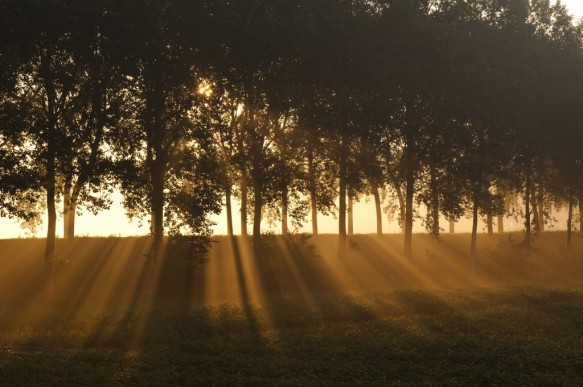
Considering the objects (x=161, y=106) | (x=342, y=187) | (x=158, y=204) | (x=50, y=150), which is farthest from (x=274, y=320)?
A: (x=342, y=187)

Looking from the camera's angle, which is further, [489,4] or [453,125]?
[489,4]

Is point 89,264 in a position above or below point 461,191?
below

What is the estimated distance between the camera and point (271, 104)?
45969mm

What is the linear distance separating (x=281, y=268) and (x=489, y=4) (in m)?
27.8

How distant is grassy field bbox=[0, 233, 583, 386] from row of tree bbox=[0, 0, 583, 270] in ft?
9.79

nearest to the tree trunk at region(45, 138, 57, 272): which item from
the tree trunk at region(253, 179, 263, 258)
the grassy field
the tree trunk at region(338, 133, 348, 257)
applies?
the grassy field

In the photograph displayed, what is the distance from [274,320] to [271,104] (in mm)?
18742

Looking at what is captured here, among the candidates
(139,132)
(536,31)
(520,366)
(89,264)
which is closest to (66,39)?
(139,132)

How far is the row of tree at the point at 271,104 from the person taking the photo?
122 ft

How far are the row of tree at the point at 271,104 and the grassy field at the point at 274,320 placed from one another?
2983mm

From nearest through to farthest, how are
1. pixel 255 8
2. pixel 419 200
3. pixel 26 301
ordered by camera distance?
pixel 26 301, pixel 255 8, pixel 419 200

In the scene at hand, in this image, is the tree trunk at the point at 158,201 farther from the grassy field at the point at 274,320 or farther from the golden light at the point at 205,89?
the golden light at the point at 205,89

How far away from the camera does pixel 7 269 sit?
141 feet

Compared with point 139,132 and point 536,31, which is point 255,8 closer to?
point 139,132
